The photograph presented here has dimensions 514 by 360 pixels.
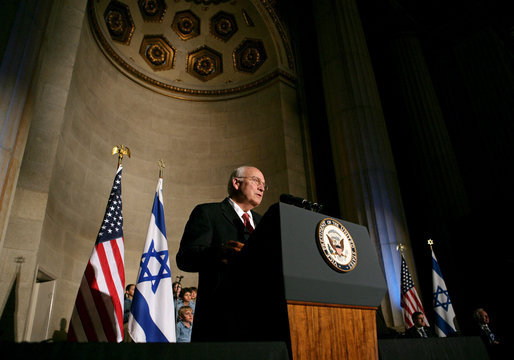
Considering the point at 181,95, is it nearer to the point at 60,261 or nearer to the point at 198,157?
the point at 198,157

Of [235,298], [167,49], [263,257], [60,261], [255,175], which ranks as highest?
[167,49]

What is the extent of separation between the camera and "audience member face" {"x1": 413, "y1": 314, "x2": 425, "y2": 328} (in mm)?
5363

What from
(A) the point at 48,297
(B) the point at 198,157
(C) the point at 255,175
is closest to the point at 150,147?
(B) the point at 198,157

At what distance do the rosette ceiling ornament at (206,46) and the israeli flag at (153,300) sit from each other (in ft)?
24.3

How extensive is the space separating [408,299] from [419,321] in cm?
44

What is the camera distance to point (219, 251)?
143 centimetres

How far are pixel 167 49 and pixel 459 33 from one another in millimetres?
9353

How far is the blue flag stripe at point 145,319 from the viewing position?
3.47 m

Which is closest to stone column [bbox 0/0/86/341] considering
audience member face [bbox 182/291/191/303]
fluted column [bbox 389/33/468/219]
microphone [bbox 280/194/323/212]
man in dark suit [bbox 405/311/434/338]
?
audience member face [bbox 182/291/191/303]

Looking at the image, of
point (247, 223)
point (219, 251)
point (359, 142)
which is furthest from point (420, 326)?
point (219, 251)

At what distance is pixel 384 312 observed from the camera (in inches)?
231

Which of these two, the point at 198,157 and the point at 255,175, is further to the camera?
the point at 198,157

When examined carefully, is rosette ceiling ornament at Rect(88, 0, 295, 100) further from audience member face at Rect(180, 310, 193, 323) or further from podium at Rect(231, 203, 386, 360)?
podium at Rect(231, 203, 386, 360)

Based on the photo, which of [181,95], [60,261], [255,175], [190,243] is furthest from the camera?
[181,95]
